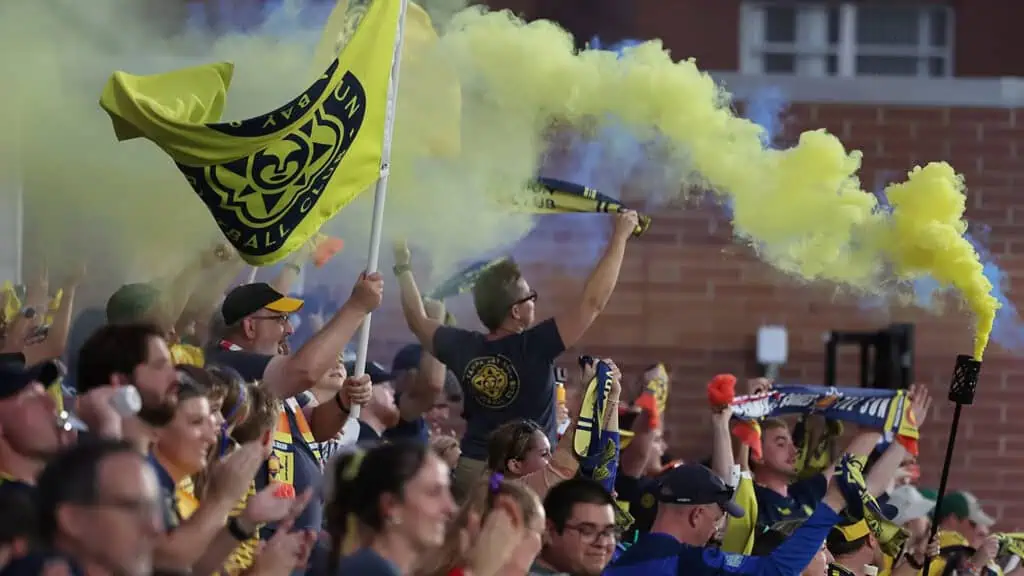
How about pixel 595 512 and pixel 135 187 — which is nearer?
pixel 595 512

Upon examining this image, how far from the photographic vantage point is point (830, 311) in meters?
12.8

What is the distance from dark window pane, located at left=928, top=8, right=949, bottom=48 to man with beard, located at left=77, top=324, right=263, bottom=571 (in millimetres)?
16006

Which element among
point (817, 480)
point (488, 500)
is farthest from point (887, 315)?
point (488, 500)

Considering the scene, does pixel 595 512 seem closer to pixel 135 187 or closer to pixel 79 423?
pixel 79 423

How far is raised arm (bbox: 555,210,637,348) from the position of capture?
7.61 metres

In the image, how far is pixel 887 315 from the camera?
41.7ft

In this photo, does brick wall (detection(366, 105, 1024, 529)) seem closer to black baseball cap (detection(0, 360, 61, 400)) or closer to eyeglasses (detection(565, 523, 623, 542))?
eyeglasses (detection(565, 523, 623, 542))

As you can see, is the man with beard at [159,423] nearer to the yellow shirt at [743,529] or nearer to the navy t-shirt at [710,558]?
the navy t-shirt at [710,558]

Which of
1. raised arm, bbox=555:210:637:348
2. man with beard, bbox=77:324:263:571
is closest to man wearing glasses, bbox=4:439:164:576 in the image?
man with beard, bbox=77:324:263:571


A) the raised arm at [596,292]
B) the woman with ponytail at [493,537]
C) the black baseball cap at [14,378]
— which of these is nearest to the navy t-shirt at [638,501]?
the raised arm at [596,292]

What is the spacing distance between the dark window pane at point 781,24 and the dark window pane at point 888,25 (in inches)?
29.1

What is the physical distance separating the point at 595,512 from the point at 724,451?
260 cm

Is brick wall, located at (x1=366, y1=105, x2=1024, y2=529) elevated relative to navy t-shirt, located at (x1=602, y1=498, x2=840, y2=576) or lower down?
elevated

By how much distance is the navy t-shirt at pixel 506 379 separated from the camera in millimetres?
7703
